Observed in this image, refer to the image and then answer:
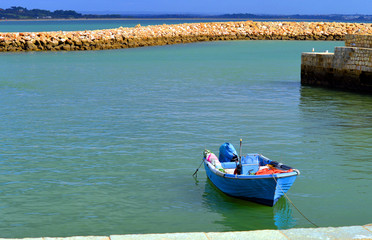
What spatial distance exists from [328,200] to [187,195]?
297cm

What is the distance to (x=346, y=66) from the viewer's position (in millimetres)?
27422

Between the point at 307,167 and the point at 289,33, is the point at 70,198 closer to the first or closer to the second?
the point at 307,167

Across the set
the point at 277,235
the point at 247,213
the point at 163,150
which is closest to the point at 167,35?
the point at 163,150

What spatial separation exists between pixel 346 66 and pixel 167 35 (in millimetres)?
47220

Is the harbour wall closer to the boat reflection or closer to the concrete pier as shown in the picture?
the boat reflection

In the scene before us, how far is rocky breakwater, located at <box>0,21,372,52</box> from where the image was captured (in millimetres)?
59875

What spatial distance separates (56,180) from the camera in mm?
12961

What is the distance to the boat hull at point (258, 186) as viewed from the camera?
10695mm

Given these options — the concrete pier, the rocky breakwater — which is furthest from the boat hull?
the rocky breakwater

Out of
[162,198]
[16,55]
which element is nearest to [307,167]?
[162,198]

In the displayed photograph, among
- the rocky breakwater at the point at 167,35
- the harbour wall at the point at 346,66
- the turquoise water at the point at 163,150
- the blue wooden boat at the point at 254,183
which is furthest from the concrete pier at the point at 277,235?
the rocky breakwater at the point at 167,35

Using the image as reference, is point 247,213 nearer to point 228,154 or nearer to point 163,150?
point 228,154

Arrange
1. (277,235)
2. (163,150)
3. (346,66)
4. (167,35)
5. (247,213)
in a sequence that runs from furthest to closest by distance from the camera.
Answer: (167,35), (346,66), (163,150), (247,213), (277,235)

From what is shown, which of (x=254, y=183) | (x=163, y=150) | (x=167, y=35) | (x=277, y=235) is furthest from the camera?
(x=167, y=35)
